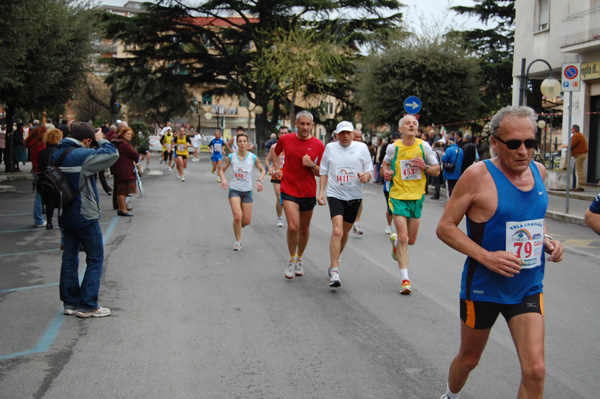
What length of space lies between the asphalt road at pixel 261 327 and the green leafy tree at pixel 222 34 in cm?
3394

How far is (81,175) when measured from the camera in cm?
630

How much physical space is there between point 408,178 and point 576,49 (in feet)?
58.6

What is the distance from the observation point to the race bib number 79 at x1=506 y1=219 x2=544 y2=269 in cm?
349

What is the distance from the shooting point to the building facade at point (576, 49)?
2225cm

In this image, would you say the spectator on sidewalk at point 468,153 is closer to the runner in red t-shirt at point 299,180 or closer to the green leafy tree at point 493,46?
the runner in red t-shirt at point 299,180

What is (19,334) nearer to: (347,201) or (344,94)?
(347,201)

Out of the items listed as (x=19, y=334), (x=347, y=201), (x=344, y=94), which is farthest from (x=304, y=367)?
(x=344, y=94)

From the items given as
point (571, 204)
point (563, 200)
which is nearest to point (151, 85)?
point (563, 200)

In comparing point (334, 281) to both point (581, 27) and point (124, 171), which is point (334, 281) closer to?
point (124, 171)

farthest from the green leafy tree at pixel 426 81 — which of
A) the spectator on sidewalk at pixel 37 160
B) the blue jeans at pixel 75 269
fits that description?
the blue jeans at pixel 75 269

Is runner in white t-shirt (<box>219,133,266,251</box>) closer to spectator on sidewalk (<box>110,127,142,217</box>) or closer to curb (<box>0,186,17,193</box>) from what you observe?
spectator on sidewalk (<box>110,127,142,217</box>)

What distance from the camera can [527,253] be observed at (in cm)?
351

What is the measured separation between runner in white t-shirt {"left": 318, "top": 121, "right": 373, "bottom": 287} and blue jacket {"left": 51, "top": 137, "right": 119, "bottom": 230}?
2.50 m

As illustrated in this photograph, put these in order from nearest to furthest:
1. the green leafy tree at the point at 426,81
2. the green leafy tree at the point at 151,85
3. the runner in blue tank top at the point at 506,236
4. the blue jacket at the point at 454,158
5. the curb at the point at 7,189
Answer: the runner in blue tank top at the point at 506,236
the blue jacket at the point at 454,158
the curb at the point at 7,189
the green leafy tree at the point at 426,81
the green leafy tree at the point at 151,85
